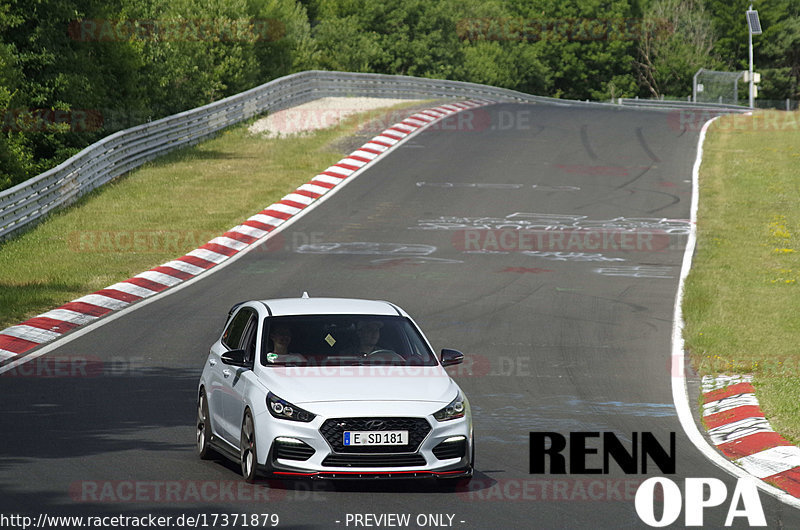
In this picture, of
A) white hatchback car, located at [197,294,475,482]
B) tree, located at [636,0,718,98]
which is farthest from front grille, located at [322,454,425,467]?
tree, located at [636,0,718,98]

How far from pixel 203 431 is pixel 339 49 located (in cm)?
8998

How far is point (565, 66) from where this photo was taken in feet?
416

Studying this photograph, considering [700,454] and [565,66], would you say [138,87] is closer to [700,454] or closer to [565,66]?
[700,454]

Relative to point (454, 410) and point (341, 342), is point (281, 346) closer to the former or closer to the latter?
point (341, 342)

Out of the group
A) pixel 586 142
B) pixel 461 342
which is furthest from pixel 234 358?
pixel 586 142

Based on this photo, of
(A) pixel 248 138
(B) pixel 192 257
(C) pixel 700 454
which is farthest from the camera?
(A) pixel 248 138

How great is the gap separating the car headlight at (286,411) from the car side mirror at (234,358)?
874 mm

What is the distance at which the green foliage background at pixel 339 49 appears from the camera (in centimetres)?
3766

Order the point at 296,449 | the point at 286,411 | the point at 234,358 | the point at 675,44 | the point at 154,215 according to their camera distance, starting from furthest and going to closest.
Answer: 1. the point at 675,44
2. the point at 154,215
3. the point at 234,358
4. the point at 286,411
5. the point at 296,449

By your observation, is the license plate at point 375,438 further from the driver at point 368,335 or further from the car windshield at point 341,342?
the driver at point 368,335

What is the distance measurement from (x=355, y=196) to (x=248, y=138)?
1126cm

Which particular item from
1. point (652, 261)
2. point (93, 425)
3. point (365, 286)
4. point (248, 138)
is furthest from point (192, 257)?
point (248, 138)

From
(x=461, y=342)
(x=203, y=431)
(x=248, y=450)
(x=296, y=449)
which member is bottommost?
(x=461, y=342)

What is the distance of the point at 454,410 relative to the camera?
9.68m
